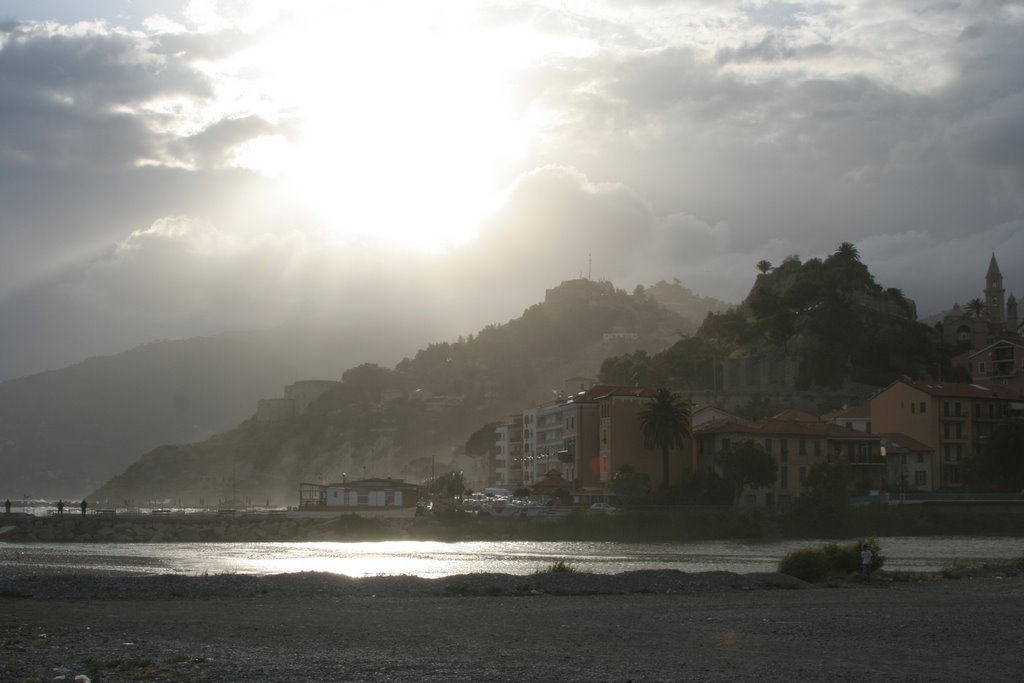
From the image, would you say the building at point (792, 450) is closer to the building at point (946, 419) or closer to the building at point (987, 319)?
the building at point (946, 419)

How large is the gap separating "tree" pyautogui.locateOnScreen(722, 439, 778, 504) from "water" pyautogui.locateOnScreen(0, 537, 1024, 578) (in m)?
11.5

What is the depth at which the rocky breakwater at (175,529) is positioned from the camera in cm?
7912

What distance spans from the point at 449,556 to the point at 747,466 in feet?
110

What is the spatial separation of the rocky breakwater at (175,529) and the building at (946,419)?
1894 inches

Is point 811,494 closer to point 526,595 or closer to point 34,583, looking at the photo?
point 526,595

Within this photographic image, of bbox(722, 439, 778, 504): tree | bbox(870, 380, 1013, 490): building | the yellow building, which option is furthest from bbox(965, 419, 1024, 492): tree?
the yellow building

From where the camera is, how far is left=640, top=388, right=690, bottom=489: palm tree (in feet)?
289

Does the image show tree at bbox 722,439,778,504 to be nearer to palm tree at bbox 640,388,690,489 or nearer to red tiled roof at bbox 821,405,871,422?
palm tree at bbox 640,388,690,489

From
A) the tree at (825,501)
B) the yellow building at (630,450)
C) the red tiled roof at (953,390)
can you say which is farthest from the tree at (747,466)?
the red tiled roof at (953,390)

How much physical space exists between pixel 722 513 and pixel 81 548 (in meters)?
43.5

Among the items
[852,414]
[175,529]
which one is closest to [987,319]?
[852,414]

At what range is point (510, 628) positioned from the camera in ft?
74.8

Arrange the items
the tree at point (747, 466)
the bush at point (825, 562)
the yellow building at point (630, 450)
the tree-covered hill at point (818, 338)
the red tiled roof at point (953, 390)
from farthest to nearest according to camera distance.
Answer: the tree-covered hill at point (818, 338)
the red tiled roof at point (953, 390)
the yellow building at point (630, 450)
the tree at point (747, 466)
the bush at point (825, 562)

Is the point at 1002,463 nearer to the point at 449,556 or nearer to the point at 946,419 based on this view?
the point at 946,419
